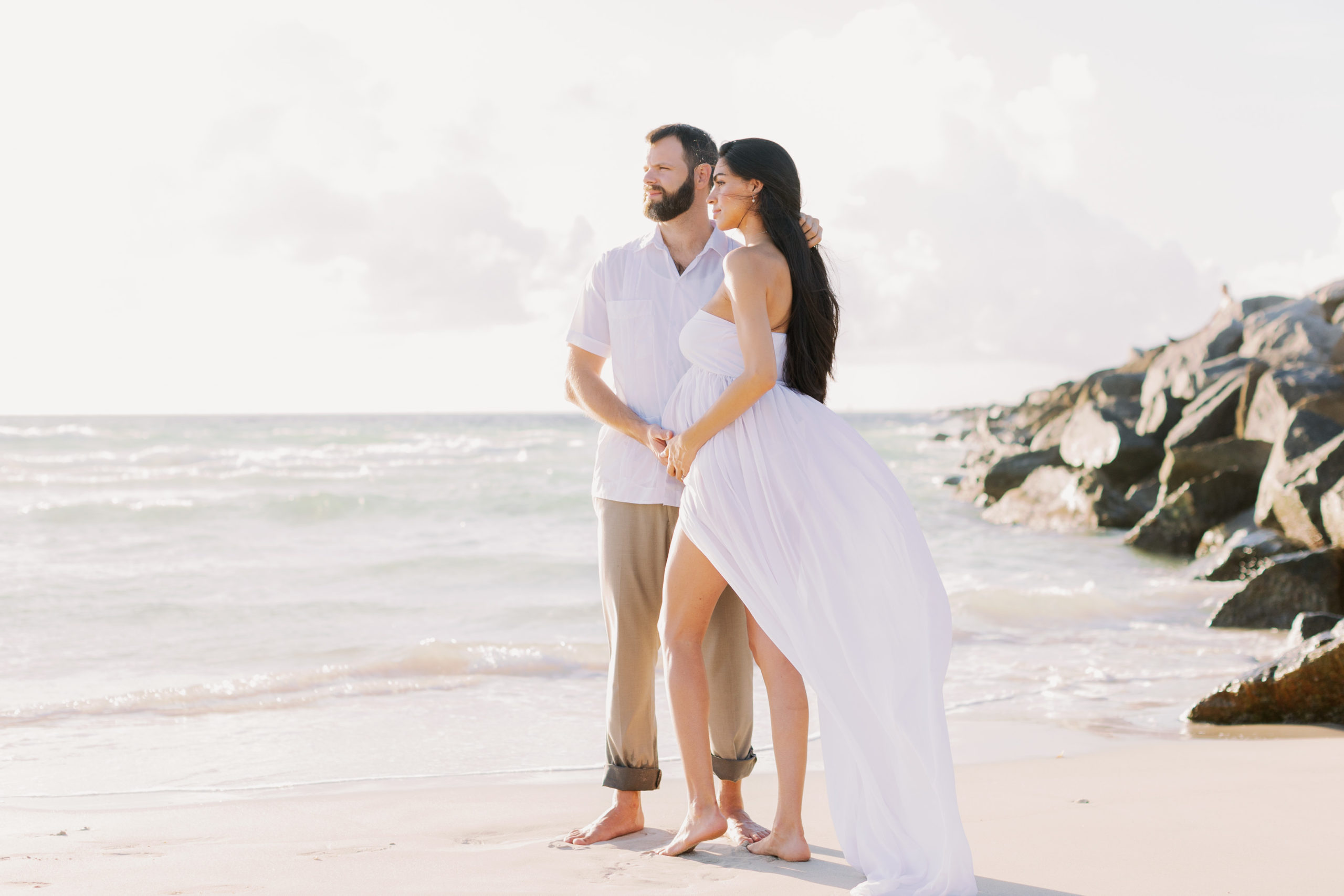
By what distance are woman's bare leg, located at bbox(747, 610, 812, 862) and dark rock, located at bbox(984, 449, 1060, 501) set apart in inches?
626

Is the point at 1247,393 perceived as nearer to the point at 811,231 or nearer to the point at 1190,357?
the point at 1190,357

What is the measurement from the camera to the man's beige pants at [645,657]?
3.42 m

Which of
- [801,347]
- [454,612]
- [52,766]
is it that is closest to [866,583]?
[801,347]

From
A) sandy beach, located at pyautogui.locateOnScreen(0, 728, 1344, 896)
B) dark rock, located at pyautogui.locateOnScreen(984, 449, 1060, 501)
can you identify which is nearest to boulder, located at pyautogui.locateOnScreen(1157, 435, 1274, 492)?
dark rock, located at pyautogui.locateOnScreen(984, 449, 1060, 501)

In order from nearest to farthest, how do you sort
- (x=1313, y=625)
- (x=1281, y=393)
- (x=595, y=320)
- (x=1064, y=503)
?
1. (x=595, y=320)
2. (x=1313, y=625)
3. (x=1281, y=393)
4. (x=1064, y=503)

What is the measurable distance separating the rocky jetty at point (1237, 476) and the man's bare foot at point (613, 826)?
3180 mm

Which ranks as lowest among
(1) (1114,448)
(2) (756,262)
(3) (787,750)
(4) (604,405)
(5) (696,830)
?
(5) (696,830)

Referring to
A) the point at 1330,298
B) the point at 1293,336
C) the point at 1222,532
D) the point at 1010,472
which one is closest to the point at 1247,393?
the point at 1222,532

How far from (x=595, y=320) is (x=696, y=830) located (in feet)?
5.46

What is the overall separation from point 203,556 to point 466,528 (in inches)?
163

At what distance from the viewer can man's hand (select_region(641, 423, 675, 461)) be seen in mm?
3244

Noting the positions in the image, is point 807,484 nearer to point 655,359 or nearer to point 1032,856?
point 655,359

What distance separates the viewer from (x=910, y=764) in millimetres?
2768

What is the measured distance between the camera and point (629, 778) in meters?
3.41
